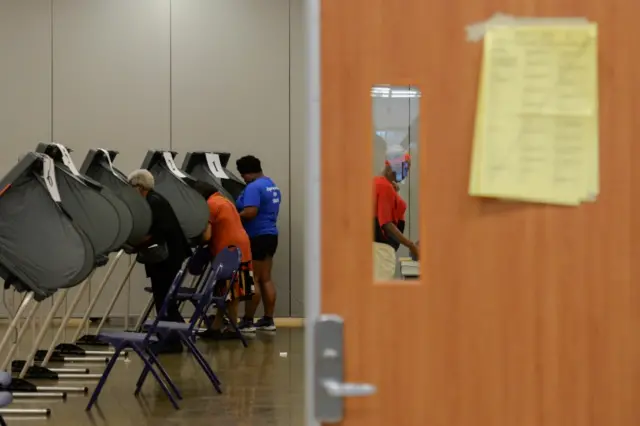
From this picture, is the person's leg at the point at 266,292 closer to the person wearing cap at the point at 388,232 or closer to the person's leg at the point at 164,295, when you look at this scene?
the person's leg at the point at 164,295

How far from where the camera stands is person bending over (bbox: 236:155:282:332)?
9109 mm

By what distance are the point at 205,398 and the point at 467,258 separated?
4663mm

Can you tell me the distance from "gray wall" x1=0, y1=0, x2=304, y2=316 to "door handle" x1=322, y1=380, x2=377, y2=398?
8.36 metres

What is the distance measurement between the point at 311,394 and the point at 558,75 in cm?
71

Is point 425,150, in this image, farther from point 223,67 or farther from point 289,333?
point 223,67

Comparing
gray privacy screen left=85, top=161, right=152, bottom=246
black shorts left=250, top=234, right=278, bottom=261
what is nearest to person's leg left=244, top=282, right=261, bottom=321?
black shorts left=250, top=234, right=278, bottom=261

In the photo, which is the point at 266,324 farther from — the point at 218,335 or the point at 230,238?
the point at 230,238

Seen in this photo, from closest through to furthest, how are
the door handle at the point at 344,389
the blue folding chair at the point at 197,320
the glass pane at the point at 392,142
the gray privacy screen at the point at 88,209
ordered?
the door handle at the point at 344,389 < the glass pane at the point at 392,142 < the gray privacy screen at the point at 88,209 < the blue folding chair at the point at 197,320

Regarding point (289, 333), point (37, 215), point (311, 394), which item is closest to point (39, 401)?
point (37, 215)

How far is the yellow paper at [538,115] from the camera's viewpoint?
182 cm

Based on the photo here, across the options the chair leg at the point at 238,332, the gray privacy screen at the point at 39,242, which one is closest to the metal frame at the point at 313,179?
the gray privacy screen at the point at 39,242

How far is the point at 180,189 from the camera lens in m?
8.36

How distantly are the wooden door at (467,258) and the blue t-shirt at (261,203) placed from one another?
23.9ft

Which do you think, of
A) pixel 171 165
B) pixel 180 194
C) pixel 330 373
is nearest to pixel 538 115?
pixel 330 373
